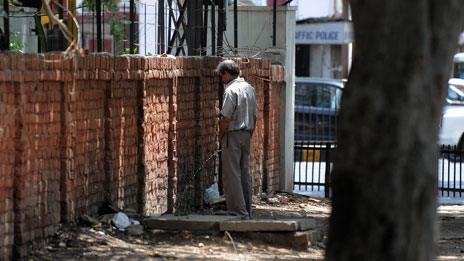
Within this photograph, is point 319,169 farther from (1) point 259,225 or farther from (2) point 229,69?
(1) point 259,225

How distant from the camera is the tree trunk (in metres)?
5.57

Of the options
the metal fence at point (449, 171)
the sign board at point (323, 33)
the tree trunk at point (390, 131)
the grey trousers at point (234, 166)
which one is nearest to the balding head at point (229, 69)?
the grey trousers at point (234, 166)

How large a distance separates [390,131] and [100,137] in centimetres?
565

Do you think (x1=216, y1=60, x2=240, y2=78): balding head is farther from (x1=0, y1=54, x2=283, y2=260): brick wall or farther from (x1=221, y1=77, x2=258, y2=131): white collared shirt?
(x1=0, y1=54, x2=283, y2=260): brick wall

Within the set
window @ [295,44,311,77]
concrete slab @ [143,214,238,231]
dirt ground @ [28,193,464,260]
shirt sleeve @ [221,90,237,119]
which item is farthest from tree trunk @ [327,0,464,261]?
window @ [295,44,311,77]

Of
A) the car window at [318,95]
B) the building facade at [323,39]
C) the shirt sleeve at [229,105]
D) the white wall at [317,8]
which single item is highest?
the white wall at [317,8]

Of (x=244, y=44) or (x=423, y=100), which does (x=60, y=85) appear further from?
(x=244, y=44)

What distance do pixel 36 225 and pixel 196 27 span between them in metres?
5.95

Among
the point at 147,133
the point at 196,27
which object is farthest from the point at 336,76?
the point at 147,133

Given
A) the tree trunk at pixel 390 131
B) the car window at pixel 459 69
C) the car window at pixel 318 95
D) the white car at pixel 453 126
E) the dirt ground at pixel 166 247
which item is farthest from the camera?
the car window at pixel 459 69

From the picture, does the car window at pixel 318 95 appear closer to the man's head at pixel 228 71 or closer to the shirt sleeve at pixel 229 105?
the man's head at pixel 228 71

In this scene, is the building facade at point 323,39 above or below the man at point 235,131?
above

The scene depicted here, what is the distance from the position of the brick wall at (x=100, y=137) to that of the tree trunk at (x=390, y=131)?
3.78 meters

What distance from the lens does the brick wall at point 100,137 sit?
8.90 m
